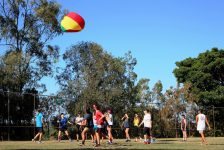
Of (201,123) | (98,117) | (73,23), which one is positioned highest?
(73,23)

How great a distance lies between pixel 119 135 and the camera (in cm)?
4006

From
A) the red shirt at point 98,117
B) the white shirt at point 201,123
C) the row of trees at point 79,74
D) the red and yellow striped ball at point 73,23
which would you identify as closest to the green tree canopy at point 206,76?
the row of trees at point 79,74

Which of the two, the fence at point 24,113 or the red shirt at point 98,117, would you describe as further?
the fence at point 24,113

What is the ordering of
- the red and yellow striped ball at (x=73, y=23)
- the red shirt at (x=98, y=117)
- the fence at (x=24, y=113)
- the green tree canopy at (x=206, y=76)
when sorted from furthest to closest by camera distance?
the green tree canopy at (x=206, y=76) → the fence at (x=24, y=113) → the red shirt at (x=98, y=117) → the red and yellow striped ball at (x=73, y=23)

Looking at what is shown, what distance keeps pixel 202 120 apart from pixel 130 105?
20.7m

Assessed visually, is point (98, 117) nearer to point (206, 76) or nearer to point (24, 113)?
point (24, 113)

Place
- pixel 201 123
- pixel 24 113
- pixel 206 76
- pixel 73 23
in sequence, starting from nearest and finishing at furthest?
pixel 73 23, pixel 201 123, pixel 24 113, pixel 206 76

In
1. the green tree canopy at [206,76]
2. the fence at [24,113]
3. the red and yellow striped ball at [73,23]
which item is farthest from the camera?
the green tree canopy at [206,76]

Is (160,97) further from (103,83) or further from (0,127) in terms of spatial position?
(0,127)

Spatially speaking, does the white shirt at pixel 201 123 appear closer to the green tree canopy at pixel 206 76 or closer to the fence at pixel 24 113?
the fence at pixel 24 113

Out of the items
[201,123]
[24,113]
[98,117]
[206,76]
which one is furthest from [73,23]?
[206,76]

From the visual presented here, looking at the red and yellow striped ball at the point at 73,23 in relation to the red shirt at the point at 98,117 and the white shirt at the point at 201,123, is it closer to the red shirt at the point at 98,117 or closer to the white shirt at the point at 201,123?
the red shirt at the point at 98,117

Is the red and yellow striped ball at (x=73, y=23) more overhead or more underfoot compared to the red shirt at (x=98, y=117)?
more overhead

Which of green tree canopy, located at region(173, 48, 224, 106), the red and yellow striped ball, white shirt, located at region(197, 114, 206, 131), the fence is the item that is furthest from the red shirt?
green tree canopy, located at region(173, 48, 224, 106)
